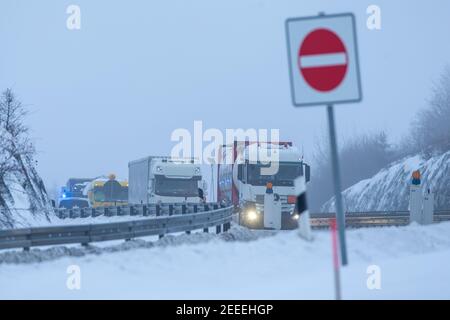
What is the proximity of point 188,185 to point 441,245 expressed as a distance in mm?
27039

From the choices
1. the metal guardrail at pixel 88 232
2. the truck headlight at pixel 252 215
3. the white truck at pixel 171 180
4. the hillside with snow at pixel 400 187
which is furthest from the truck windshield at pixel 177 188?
the hillside with snow at pixel 400 187

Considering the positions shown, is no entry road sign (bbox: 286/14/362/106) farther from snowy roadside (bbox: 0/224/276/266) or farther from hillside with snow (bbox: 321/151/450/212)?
hillside with snow (bbox: 321/151/450/212)

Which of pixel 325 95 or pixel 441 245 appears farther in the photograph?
pixel 441 245

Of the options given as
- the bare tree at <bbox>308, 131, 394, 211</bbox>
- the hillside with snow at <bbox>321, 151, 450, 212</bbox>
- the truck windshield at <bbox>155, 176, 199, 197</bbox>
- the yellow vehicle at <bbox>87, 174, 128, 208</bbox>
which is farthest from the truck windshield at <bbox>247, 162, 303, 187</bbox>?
the bare tree at <bbox>308, 131, 394, 211</bbox>

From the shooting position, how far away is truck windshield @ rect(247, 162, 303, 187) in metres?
38.4

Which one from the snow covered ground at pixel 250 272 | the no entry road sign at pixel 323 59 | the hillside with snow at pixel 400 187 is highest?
the no entry road sign at pixel 323 59

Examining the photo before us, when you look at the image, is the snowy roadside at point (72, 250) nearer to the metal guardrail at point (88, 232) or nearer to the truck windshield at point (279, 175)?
the metal guardrail at point (88, 232)

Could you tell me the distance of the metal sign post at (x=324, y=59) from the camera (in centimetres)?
975

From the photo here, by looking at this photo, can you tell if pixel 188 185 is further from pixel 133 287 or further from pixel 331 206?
pixel 331 206

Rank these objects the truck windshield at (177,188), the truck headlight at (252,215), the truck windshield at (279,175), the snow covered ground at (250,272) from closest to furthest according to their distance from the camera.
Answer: the snow covered ground at (250,272)
the truck windshield at (279,175)
the truck headlight at (252,215)
the truck windshield at (177,188)

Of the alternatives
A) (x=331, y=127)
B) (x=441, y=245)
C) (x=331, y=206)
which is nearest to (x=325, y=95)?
(x=331, y=127)

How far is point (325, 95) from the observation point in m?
9.81

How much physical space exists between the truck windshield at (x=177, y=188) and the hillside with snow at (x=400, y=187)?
64.8 feet

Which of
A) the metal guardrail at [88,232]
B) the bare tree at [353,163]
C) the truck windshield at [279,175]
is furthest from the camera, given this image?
the bare tree at [353,163]
